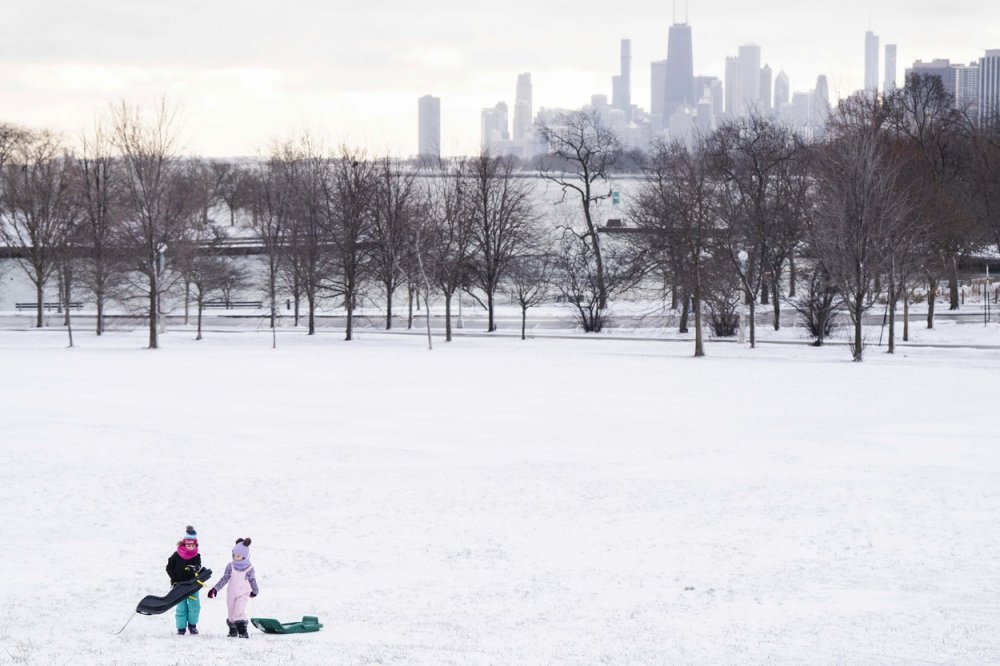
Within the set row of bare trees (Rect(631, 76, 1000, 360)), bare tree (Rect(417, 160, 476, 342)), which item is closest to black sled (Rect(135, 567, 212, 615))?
row of bare trees (Rect(631, 76, 1000, 360))

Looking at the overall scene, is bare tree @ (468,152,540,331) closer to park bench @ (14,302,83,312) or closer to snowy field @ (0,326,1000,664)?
snowy field @ (0,326,1000,664)

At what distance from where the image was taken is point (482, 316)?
66562 mm

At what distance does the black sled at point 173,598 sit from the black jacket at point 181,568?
6 cm

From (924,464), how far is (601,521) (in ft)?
25.2

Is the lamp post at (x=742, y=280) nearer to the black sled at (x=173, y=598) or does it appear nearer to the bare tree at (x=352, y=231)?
the bare tree at (x=352, y=231)

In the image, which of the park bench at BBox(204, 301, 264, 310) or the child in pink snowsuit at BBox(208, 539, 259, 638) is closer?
the child in pink snowsuit at BBox(208, 539, 259, 638)

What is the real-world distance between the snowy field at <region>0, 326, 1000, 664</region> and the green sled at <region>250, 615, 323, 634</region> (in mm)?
114

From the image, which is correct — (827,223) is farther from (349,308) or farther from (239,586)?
(239,586)

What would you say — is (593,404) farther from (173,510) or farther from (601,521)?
(173,510)

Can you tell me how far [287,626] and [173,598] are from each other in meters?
1.35

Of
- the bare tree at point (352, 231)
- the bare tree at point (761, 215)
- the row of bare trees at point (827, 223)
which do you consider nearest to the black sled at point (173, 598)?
the row of bare trees at point (827, 223)

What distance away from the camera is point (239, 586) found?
12172 millimetres

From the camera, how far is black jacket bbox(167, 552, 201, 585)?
12.1 metres

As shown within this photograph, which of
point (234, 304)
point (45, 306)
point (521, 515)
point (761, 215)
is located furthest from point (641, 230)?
point (45, 306)
